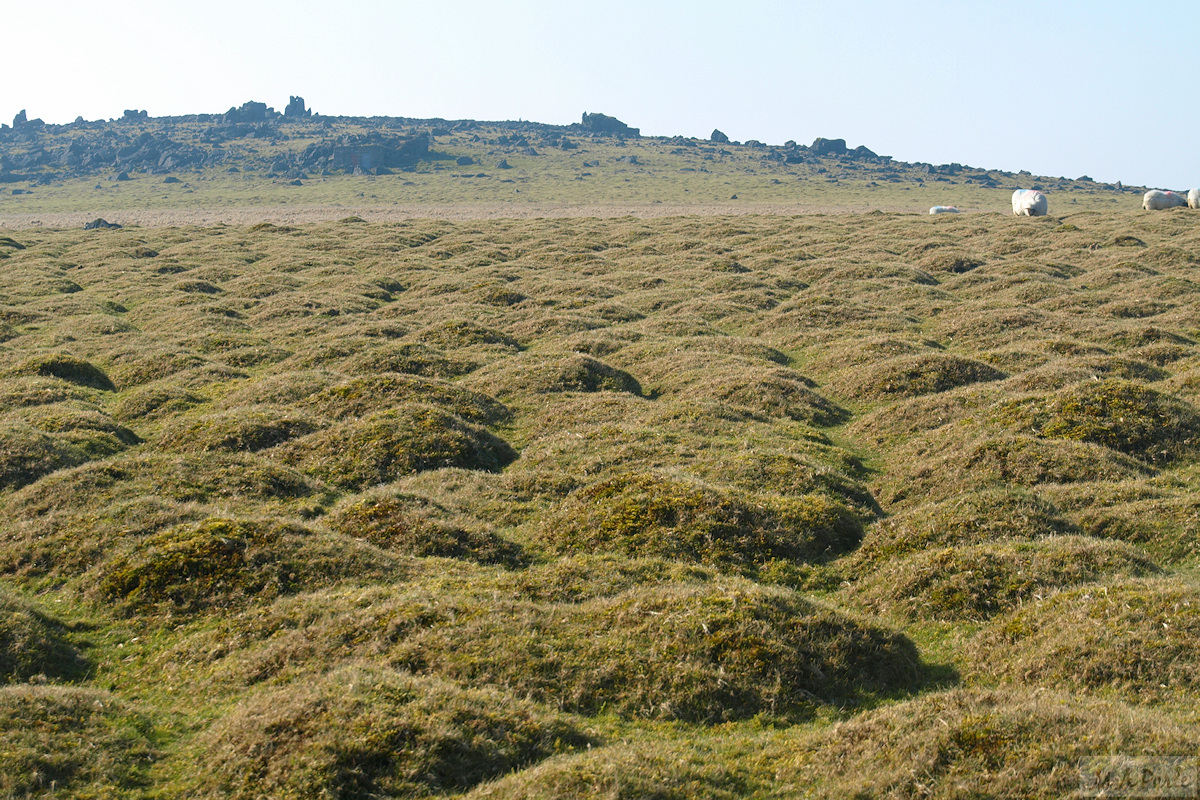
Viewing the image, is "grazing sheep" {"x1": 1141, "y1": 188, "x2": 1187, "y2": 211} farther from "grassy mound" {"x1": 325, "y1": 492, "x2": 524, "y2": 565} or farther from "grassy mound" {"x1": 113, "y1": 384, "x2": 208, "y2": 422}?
"grassy mound" {"x1": 325, "y1": 492, "x2": 524, "y2": 565}

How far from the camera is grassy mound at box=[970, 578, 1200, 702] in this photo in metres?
11.4

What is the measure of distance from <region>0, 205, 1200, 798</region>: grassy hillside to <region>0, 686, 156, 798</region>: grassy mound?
39 mm

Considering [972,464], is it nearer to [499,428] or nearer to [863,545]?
[863,545]

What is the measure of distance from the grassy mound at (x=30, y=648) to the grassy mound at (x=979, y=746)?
37.3 feet

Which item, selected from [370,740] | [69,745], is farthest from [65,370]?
[370,740]

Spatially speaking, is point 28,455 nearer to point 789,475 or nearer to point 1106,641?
point 789,475

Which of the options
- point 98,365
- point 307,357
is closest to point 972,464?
point 307,357

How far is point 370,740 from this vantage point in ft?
33.2

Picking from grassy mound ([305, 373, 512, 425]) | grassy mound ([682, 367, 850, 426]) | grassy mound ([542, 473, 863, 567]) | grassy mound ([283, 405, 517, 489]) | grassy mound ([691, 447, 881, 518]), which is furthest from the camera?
grassy mound ([682, 367, 850, 426])

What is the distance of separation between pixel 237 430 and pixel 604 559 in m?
14.9

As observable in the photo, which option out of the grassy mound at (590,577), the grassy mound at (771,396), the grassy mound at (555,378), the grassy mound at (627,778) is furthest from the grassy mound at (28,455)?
the grassy mound at (771,396)

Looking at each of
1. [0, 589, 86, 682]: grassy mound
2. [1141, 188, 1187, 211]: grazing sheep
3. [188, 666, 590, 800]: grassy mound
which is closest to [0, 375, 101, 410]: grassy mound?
[0, 589, 86, 682]: grassy mound

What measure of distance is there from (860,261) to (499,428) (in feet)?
138

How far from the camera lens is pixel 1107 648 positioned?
11898mm
